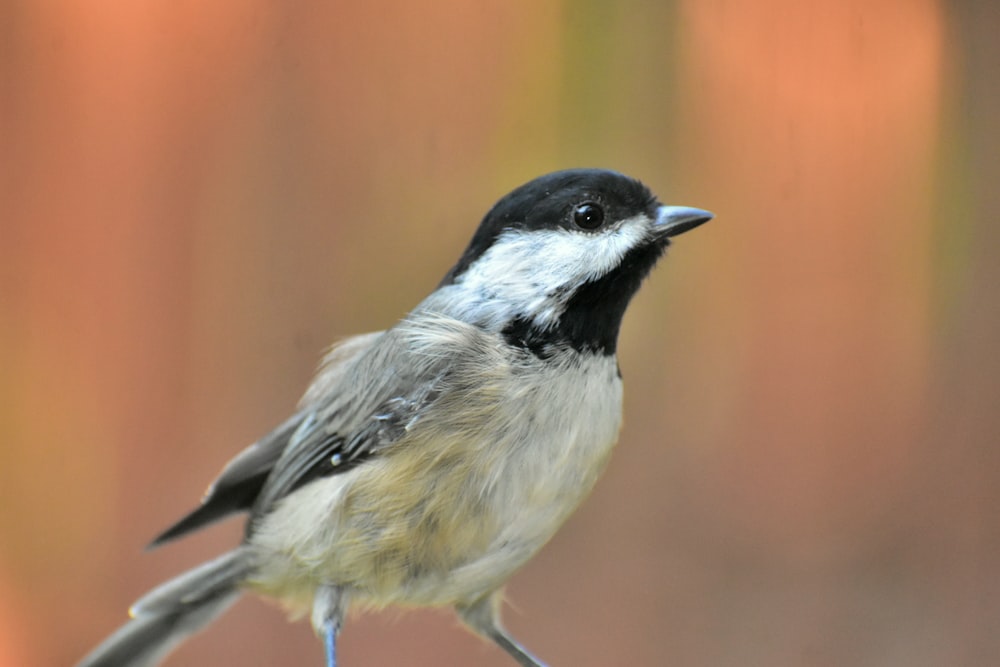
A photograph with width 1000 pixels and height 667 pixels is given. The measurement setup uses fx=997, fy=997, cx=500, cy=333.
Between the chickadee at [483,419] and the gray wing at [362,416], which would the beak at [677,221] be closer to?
the chickadee at [483,419]

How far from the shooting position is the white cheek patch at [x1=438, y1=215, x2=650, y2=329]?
119 cm

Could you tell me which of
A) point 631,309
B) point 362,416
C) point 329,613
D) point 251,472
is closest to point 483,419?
point 362,416

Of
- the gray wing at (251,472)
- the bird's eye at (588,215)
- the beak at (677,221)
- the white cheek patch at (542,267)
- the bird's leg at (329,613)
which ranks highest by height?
the bird's eye at (588,215)

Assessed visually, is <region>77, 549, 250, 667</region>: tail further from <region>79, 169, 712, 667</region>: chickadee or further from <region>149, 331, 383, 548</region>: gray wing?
<region>79, 169, 712, 667</region>: chickadee

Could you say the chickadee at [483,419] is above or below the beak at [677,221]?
A: below

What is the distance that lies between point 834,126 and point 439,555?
0.96 meters

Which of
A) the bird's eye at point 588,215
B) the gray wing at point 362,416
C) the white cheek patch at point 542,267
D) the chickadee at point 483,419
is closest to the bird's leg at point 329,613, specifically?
the chickadee at point 483,419

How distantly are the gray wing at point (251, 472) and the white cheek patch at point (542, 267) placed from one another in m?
0.29

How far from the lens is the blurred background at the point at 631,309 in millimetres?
1553

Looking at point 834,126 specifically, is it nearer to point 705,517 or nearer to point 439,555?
point 705,517

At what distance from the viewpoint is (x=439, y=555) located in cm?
117

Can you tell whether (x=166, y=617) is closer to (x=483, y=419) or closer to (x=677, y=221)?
(x=483, y=419)

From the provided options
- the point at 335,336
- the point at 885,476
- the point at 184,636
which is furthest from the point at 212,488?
the point at 885,476

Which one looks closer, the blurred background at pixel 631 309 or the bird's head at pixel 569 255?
the bird's head at pixel 569 255
